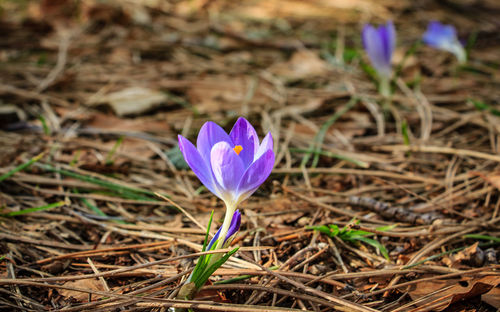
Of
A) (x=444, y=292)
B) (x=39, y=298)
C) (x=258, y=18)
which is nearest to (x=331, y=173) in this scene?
(x=444, y=292)

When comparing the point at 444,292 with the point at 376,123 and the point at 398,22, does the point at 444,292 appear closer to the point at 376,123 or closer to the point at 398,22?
the point at 376,123

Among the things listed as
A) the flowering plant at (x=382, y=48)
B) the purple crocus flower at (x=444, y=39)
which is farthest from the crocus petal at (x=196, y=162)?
the purple crocus flower at (x=444, y=39)

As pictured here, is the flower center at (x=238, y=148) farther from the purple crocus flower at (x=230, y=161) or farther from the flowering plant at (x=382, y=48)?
the flowering plant at (x=382, y=48)

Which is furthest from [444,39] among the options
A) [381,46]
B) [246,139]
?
[246,139]

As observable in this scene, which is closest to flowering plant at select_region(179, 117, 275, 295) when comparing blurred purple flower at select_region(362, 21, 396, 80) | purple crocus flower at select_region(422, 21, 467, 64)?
blurred purple flower at select_region(362, 21, 396, 80)

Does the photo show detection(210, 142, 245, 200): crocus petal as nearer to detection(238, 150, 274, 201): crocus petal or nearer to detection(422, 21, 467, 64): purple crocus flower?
detection(238, 150, 274, 201): crocus petal

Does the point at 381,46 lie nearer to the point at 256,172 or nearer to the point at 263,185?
the point at 263,185

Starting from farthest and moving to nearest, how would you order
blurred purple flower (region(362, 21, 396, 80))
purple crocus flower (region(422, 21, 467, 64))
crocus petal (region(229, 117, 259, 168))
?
purple crocus flower (region(422, 21, 467, 64)), blurred purple flower (region(362, 21, 396, 80)), crocus petal (region(229, 117, 259, 168))
